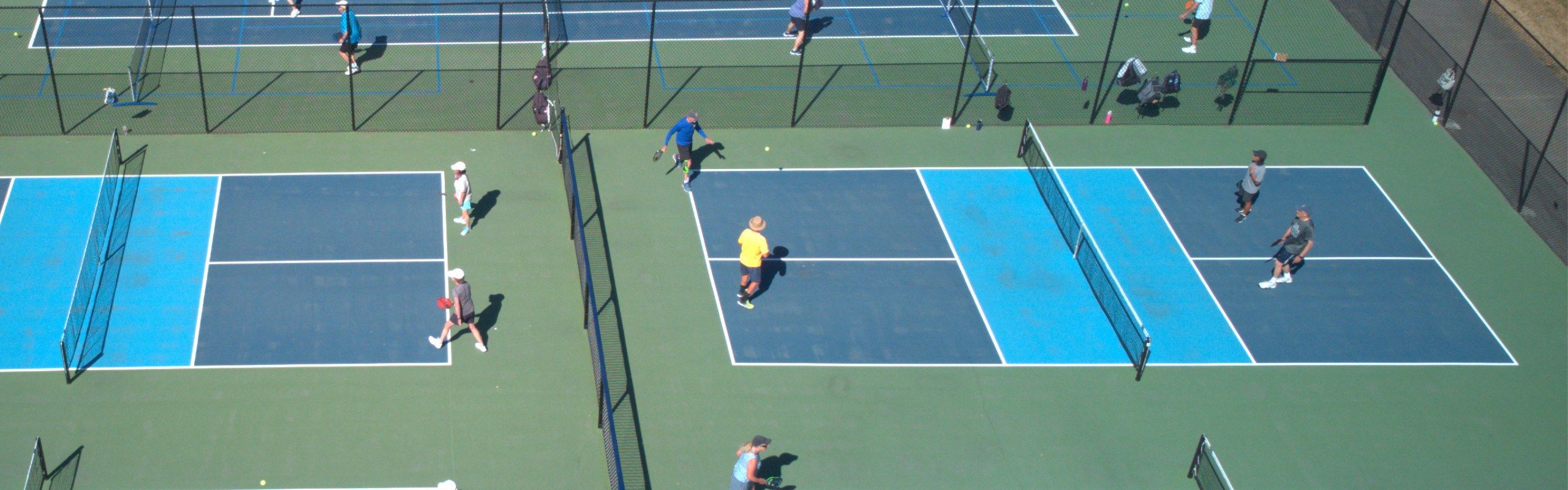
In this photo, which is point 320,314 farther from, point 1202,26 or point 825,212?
point 1202,26

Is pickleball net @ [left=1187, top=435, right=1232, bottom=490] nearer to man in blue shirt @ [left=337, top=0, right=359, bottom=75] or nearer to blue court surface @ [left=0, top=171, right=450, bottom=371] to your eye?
blue court surface @ [left=0, top=171, right=450, bottom=371]

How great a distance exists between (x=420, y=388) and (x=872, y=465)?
5937mm

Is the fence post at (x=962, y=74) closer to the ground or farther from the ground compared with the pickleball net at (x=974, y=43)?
closer to the ground

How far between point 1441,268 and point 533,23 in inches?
687

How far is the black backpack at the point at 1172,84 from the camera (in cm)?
2650

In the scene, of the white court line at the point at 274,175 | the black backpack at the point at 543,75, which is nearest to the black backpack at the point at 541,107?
the black backpack at the point at 543,75

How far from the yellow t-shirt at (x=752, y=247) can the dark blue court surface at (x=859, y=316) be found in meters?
0.98

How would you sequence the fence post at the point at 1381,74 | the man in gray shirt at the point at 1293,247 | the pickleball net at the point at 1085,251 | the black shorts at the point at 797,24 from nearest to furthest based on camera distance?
the pickleball net at the point at 1085,251 → the man in gray shirt at the point at 1293,247 → the fence post at the point at 1381,74 → the black shorts at the point at 797,24

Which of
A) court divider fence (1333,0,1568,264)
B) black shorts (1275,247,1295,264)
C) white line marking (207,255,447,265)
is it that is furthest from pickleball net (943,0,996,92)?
white line marking (207,255,447,265)

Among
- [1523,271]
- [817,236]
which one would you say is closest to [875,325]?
[817,236]

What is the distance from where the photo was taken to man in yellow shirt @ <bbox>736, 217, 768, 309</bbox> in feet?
65.4

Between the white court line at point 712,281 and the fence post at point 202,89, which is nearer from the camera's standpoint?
the white court line at point 712,281

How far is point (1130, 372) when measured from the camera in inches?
789

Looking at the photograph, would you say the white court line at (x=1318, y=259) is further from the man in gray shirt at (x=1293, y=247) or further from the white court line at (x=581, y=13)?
the white court line at (x=581, y=13)
